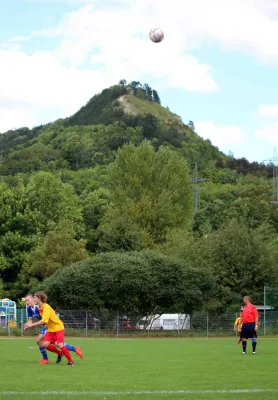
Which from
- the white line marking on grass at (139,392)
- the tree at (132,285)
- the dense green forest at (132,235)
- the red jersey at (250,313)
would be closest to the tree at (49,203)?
the dense green forest at (132,235)

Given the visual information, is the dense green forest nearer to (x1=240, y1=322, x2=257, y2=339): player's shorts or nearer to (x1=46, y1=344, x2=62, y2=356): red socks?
(x1=240, y1=322, x2=257, y2=339): player's shorts

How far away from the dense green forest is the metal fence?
136 cm

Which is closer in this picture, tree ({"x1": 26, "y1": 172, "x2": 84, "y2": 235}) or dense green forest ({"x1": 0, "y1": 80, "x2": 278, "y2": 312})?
dense green forest ({"x1": 0, "y1": 80, "x2": 278, "y2": 312})

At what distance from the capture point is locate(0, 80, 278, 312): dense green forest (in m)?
48.7

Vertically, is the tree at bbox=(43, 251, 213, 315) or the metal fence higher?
the tree at bbox=(43, 251, 213, 315)

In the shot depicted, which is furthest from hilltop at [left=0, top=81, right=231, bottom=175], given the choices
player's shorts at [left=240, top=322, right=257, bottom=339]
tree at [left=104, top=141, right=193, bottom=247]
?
player's shorts at [left=240, top=322, right=257, bottom=339]

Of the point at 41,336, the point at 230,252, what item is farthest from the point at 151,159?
the point at 41,336

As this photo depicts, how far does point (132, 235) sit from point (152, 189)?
1295cm

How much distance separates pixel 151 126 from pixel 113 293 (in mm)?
110296

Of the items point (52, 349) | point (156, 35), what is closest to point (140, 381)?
point (52, 349)

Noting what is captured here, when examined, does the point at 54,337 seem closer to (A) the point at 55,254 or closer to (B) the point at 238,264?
(B) the point at 238,264

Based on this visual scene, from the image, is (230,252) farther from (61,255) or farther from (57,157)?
(57,157)

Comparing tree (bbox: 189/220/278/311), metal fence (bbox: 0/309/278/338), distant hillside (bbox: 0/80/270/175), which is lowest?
metal fence (bbox: 0/309/278/338)

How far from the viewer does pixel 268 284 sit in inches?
1997
